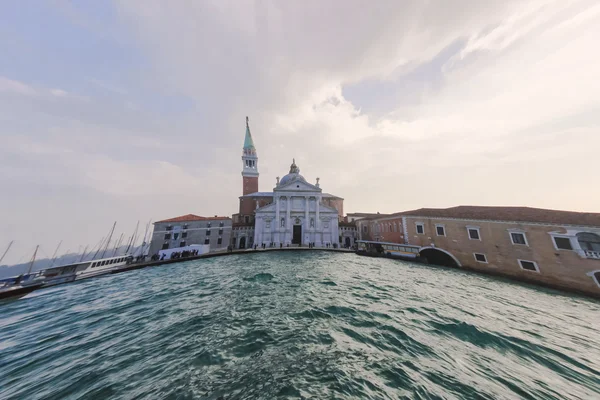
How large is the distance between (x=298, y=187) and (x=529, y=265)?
2718cm

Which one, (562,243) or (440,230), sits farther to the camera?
(440,230)

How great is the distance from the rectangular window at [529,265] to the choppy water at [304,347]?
3876 millimetres

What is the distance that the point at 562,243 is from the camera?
12828 mm

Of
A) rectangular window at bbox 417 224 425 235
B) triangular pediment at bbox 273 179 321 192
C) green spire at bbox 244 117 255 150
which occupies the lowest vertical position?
rectangular window at bbox 417 224 425 235

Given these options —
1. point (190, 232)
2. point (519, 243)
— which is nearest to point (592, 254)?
point (519, 243)

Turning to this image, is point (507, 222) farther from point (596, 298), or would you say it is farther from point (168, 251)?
point (168, 251)

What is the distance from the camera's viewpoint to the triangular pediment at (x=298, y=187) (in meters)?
32.0

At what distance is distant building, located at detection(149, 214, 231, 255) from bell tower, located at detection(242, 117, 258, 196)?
1087cm

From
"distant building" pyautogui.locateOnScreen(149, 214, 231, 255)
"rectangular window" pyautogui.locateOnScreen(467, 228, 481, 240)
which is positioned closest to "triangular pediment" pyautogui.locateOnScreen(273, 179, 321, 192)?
"distant building" pyautogui.locateOnScreen(149, 214, 231, 255)

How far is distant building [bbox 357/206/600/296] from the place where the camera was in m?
12.0

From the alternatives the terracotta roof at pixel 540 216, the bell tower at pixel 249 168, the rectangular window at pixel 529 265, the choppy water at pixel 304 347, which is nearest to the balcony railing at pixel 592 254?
the terracotta roof at pixel 540 216

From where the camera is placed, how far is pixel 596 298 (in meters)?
11.3

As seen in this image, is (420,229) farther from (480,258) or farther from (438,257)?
(480,258)

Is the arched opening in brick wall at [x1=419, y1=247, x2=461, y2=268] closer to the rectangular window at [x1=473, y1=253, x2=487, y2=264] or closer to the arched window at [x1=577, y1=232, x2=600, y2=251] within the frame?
the rectangular window at [x1=473, y1=253, x2=487, y2=264]
